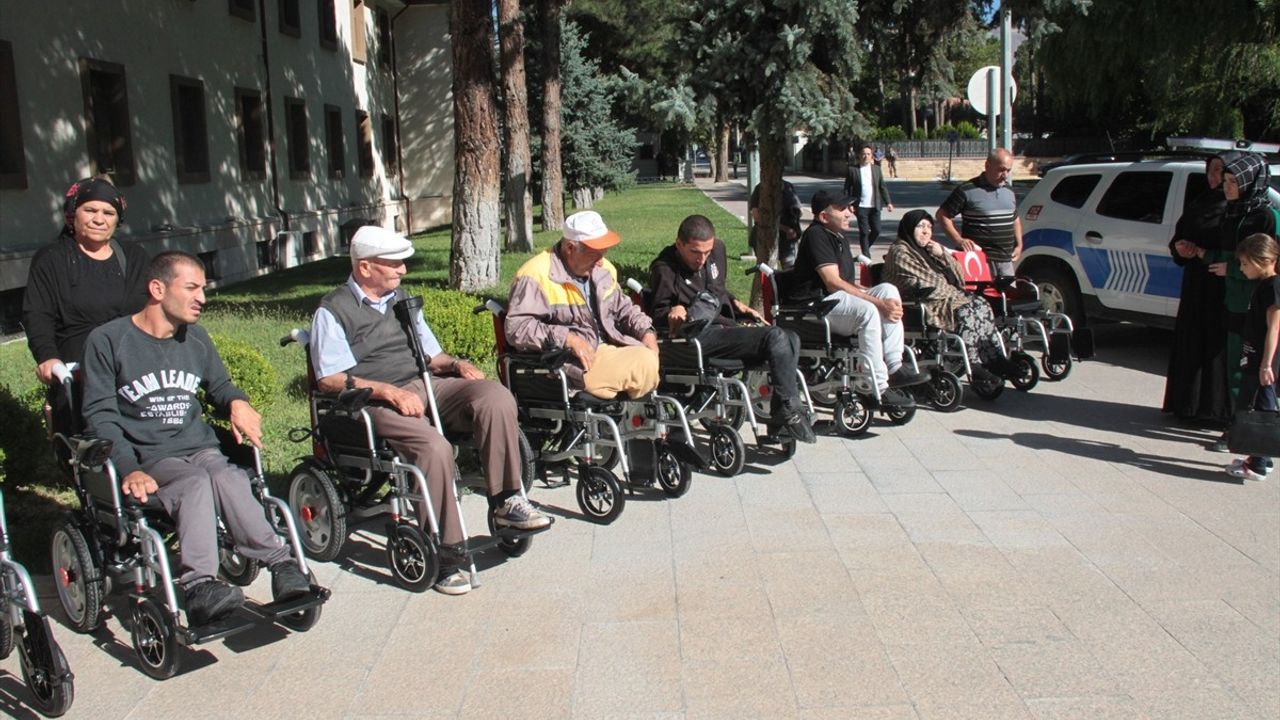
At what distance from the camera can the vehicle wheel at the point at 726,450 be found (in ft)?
23.5

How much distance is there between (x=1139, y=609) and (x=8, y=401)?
18.7 ft

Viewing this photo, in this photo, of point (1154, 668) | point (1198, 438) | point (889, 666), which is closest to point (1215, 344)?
point (1198, 438)

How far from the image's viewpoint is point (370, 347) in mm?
5785

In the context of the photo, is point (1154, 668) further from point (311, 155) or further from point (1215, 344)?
point (311, 155)

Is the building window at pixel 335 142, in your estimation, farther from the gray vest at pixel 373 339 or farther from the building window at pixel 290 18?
the gray vest at pixel 373 339

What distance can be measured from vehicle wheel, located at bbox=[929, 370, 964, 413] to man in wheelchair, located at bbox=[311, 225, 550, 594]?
A: 4345 millimetres

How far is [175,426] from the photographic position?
4941 mm

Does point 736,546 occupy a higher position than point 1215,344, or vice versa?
point 1215,344

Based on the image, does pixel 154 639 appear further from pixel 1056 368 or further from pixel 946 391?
pixel 1056 368

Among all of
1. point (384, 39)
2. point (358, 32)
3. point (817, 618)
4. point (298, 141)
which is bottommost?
point (817, 618)

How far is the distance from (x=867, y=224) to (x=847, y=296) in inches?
428

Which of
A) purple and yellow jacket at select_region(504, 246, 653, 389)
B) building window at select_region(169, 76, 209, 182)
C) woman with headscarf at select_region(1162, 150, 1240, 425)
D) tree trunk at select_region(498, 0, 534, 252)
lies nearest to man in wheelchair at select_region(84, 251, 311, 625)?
purple and yellow jacket at select_region(504, 246, 653, 389)

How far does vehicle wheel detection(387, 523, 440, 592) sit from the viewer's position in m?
5.28

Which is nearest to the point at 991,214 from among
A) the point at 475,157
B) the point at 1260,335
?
the point at 1260,335
